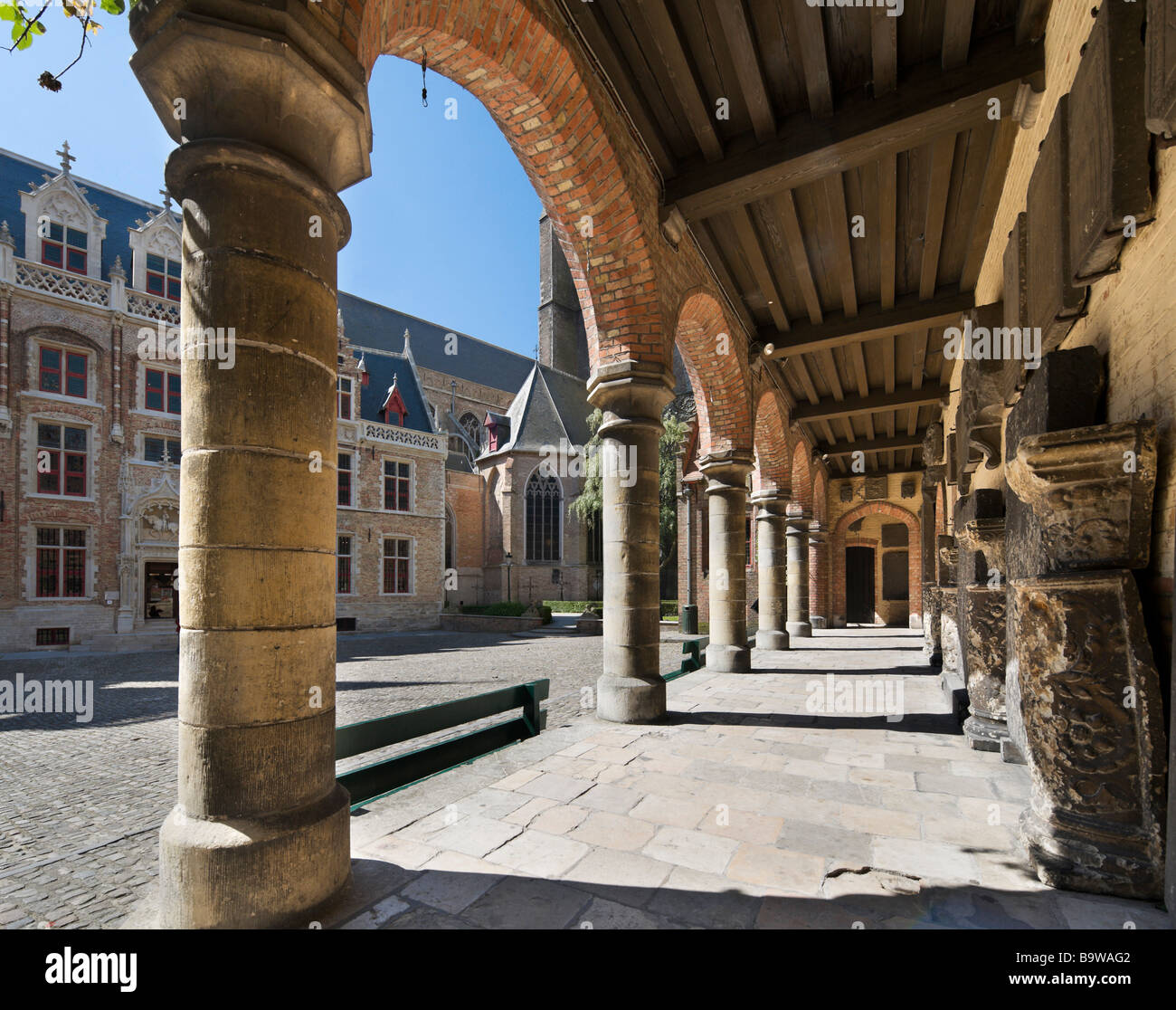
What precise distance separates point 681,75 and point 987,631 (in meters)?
4.53

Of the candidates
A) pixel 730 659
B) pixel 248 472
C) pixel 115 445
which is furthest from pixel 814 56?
pixel 115 445

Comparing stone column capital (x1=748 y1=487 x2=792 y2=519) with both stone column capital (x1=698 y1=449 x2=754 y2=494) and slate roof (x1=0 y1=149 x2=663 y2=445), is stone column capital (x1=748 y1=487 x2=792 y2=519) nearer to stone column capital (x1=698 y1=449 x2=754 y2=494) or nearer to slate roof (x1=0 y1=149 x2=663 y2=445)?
stone column capital (x1=698 y1=449 x2=754 y2=494)

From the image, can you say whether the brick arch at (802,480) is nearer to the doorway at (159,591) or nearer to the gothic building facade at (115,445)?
the gothic building facade at (115,445)

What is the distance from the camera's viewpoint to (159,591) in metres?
15.5

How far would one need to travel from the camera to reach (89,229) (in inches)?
604

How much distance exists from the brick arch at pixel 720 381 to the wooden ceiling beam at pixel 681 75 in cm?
243

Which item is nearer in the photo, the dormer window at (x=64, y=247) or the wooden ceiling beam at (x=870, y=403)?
the wooden ceiling beam at (x=870, y=403)

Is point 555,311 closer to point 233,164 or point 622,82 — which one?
point 622,82

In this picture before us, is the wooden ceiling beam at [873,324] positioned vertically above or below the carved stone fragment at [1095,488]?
above

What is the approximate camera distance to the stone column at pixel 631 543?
500 cm

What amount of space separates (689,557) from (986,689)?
41.7ft

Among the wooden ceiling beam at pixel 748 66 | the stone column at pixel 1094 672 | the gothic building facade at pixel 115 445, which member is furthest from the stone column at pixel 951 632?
the gothic building facade at pixel 115 445
